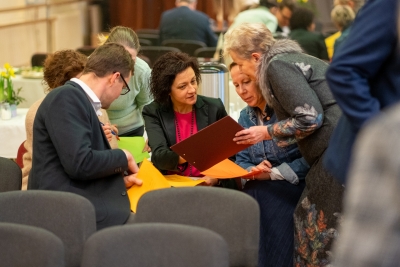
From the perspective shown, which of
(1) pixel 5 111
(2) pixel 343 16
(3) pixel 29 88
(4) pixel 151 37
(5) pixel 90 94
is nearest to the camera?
(5) pixel 90 94

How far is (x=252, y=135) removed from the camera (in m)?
3.11

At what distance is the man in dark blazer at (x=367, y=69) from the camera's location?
208 centimetres

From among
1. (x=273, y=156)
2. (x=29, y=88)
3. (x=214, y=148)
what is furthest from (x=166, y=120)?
(x=29, y=88)

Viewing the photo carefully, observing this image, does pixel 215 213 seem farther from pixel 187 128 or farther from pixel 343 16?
pixel 343 16

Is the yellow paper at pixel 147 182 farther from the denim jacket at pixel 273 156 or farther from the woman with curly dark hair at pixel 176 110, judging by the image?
the denim jacket at pixel 273 156

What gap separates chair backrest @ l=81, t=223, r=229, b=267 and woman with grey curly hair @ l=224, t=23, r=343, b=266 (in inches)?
30.8

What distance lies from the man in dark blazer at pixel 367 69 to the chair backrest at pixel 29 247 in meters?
1.03

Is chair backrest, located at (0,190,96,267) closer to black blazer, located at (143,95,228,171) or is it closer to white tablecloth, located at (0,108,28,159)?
black blazer, located at (143,95,228,171)

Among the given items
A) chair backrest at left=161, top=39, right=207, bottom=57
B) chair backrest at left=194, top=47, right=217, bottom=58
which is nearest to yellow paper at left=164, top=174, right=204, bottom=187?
chair backrest at left=194, top=47, right=217, bottom=58

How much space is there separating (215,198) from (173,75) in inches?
41.6

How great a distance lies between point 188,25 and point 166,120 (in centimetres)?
520

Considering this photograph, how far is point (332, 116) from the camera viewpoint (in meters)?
2.89

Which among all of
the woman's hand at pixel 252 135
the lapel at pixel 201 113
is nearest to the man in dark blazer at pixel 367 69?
the woman's hand at pixel 252 135

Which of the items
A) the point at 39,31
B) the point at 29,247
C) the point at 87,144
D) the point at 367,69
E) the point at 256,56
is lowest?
the point at 39,31
